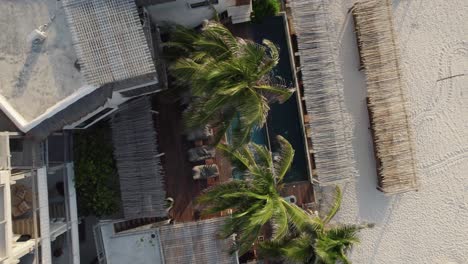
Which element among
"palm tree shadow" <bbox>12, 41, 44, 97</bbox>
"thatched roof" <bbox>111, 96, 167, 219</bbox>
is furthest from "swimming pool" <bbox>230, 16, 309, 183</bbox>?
"palm tree shadow" <bbox>12, 41, 44, 97</bbox>

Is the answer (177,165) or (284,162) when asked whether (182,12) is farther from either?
(284,162)

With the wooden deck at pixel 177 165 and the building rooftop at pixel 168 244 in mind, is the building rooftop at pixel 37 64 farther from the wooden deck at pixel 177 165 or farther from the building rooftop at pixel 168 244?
the building rooftop at pixel 168 244

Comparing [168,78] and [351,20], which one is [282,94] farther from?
[351,20]

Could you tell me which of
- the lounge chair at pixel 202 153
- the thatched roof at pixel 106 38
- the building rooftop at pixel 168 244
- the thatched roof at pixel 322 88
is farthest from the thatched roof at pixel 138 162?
the thatched roof at pixel 322 88

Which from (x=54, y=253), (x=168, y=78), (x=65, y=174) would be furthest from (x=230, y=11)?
(x=54, y=253)

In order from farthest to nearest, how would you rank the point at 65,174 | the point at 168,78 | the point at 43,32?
the point at 168,78
the point at 65,174
the point at 43,32

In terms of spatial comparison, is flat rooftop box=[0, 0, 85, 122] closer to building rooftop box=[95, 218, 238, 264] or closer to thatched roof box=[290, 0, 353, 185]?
building rooftop box=[95, 218, 238, 264]
